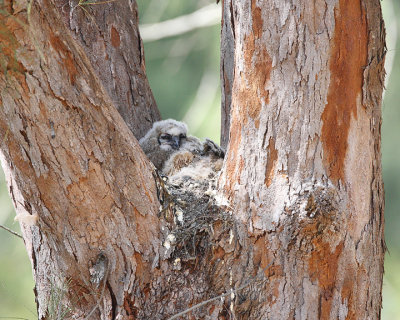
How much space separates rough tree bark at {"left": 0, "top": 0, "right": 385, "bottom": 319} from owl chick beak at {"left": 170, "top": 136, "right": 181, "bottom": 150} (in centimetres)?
195

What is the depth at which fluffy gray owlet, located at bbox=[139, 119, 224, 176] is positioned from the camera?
13.5ft

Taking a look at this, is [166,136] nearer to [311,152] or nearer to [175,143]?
[175,143]

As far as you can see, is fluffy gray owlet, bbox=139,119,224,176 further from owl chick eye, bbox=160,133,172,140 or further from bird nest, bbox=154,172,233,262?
bird nest, bbox=154,172,233,262

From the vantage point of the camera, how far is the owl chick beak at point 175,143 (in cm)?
467

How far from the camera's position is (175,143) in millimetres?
4719

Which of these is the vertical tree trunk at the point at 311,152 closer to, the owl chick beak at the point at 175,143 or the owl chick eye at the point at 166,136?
the owl chick eye at the point at 166,136

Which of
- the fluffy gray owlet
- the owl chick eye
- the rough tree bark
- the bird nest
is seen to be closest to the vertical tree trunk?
the rough tree bark

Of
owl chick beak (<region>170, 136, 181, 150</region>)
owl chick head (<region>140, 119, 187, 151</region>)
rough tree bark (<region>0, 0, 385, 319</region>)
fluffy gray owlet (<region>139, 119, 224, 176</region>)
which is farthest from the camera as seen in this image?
owl chick beak (<region>170, 136, 181, 150</region>)

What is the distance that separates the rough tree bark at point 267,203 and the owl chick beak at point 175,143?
1950mm

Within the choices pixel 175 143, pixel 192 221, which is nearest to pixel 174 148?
pixel 175 143

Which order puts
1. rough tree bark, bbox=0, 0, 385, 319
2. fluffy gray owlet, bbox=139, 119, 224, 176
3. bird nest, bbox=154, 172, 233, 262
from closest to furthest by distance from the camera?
rough tree bark, bbox=0, 0, 385, 319, bird nest, bbox=154, 172, 233, 262, fluffy gray owlet, bbox=139, 119, 224, 176

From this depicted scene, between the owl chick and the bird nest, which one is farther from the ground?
the owl chick

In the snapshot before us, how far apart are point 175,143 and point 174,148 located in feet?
0.24

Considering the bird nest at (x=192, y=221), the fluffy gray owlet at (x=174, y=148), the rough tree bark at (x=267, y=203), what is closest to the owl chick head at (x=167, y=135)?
the fluffy gray owlet at (x=174, y=148)
